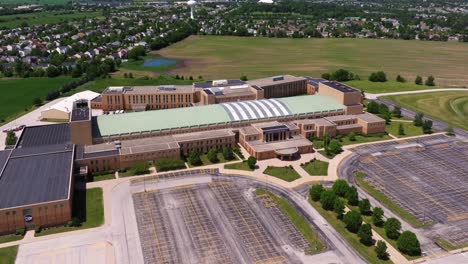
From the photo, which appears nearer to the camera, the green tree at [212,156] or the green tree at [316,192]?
the green tree at [316,192]

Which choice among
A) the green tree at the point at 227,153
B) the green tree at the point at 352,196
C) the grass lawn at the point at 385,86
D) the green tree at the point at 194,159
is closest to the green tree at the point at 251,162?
the green tree at the point at 227,153

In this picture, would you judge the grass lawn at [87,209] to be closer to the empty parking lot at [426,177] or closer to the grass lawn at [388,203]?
the grass lawn at [388,203]

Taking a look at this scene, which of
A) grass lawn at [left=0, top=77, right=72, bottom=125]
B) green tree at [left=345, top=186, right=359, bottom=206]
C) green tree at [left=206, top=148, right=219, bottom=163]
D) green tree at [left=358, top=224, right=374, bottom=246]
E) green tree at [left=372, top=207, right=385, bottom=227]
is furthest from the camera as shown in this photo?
grass lawn at [left=0, top=77, right=72, bottom=125]

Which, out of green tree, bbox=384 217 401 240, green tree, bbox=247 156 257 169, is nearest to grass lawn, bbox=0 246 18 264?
green tree, bbox=247 156 257 169

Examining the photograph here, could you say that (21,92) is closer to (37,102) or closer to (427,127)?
(37,102)

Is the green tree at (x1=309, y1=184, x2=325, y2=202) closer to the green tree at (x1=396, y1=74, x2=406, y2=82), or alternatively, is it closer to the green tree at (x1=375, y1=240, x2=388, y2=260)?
the green tree at (x1=375, y1=240, x2=388, y2=260)

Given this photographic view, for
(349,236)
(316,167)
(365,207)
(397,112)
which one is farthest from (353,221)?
(397,112)
